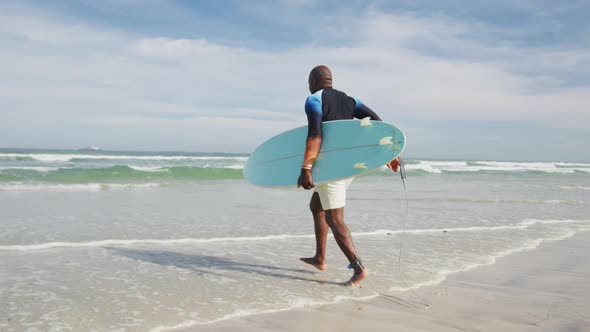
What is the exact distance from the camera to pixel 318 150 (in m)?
3.56

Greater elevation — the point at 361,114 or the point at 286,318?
the point at 361,114

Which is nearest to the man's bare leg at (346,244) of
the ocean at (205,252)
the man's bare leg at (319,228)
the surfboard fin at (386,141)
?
the ocean at (205,252)

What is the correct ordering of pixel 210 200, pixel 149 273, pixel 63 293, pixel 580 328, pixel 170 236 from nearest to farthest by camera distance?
pixel 580 328 → pixel 63 293 → pixel 149 273 → pixel 170 236 → pixel 210 200

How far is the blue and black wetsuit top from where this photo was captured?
3521 mm

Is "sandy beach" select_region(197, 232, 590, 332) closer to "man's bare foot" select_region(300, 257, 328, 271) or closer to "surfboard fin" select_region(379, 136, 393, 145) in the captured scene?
"man's bare foot" select_region(300, 257, 328, 271)

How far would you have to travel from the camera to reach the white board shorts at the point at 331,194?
3.60m

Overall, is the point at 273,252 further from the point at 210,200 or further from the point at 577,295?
the point at 210,200

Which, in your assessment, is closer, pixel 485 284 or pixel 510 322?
pixel 510 322

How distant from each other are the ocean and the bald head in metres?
1.60

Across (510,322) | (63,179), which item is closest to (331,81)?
(510,322)

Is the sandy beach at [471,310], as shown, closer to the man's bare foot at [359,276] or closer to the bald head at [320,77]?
the man's bare foot at [359,276]

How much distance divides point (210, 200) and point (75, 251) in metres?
5.23

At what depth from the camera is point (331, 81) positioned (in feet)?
12.1

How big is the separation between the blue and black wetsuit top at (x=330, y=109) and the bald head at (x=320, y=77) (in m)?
0.06
